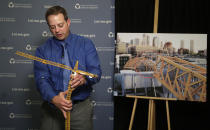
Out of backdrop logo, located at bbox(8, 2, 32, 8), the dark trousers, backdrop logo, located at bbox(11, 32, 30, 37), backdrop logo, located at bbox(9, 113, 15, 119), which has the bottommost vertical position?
backdrop logo, located at bbox(9, 113, 15, 119)

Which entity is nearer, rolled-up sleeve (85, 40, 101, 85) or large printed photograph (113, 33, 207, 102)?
rolled-up sleeve (85, 40, 101, 85)

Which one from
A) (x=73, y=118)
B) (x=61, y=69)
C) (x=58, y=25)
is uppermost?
(x=58, y=25)

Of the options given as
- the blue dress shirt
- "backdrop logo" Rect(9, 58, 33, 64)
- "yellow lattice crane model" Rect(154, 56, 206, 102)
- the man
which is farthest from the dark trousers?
"backdrop logo" Rect(9, 58, 33, 64)

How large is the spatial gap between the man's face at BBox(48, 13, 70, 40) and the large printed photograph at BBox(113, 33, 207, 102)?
2.90ft

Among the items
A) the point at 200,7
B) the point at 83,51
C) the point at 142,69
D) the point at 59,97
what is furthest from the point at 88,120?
the point at 200,7

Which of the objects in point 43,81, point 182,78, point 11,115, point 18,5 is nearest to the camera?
point 43,81

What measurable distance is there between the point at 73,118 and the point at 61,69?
470mm

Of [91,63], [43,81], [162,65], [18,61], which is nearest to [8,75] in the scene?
[18,61]

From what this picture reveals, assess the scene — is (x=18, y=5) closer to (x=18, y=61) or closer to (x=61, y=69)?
(x=18, y=61)

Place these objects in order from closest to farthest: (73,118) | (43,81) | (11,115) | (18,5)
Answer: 1. (43,81)
2. (73,118)
3. (18,5)
4. (11,115)

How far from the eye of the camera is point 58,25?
72.6 inches

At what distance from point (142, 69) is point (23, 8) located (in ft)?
6.56

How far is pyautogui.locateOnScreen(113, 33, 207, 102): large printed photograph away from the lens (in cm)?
242

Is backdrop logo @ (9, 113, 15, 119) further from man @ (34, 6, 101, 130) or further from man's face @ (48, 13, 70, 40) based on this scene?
man's face @ (48, 13, 70, 40)
